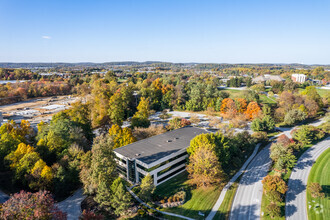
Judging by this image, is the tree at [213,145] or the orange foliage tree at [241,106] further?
the orange foliage tree at [241,106]

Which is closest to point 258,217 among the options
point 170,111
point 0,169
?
point 0,169

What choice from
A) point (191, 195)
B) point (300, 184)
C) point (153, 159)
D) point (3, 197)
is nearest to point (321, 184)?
point (300, 184)

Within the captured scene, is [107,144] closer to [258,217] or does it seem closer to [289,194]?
[258,217]

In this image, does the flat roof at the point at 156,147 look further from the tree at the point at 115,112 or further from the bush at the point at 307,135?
the bush at the point at 307,135

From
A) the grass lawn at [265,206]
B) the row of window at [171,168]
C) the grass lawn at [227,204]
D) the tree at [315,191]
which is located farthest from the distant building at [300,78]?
the row of window at [171,168]

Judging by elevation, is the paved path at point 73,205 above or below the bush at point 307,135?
below

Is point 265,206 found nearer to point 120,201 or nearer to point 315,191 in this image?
point 315,191

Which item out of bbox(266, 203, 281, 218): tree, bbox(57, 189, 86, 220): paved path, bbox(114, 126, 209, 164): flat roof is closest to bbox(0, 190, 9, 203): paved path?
bbox(57, 189, 86, 220): paved path
